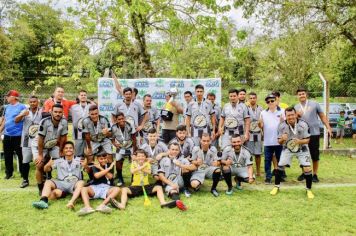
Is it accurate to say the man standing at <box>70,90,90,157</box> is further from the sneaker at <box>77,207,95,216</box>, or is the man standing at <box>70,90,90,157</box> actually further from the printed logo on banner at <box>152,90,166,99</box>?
the printed logo on banner at <box>152,90,166,99</box>

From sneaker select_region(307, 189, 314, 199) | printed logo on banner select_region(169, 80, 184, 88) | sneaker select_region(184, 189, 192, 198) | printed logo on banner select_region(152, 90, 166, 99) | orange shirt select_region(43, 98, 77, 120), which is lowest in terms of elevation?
sneaker select_region(307, 189, 314, 199)

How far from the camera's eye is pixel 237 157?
23.5 feet

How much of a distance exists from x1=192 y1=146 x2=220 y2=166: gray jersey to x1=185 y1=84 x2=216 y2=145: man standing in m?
0.63

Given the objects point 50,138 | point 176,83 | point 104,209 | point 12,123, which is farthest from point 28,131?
point 176,83

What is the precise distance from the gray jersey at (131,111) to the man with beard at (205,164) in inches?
58.2

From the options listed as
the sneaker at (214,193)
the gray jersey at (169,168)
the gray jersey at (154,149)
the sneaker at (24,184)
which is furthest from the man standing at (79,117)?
the sneaker at (214,193)

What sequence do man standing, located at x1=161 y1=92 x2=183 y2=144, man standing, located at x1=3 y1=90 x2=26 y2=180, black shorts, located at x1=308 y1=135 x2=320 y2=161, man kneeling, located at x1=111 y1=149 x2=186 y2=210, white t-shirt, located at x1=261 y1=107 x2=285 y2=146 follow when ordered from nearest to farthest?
man kneeling, located at x1=111 y1=149 x2=186 y2=210 → white t-shirt, located at x1=261 y1=107 x2=285 y2=146 → black shorts, located at x1=308 y1=135 x2=320 y2=161 → man standing, located at x1=3 y1=90 x2=26 y2=180 → man standing, located at x1=161 y1=92 x2=183 y2=144

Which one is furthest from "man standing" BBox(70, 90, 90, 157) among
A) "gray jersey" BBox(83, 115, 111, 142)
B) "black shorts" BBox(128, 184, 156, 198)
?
"black shorts" BBox(128, 184, 156, 198)

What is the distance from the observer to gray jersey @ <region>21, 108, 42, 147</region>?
301 inches

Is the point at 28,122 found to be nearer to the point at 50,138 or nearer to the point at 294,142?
the point at 50,138

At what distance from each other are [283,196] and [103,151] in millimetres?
3370

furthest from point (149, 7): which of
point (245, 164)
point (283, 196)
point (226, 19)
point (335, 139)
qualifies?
point (335, 139)

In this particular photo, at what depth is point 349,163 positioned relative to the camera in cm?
996

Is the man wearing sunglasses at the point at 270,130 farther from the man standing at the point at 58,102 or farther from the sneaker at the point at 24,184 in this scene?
the sneaker at the point at 24,184
